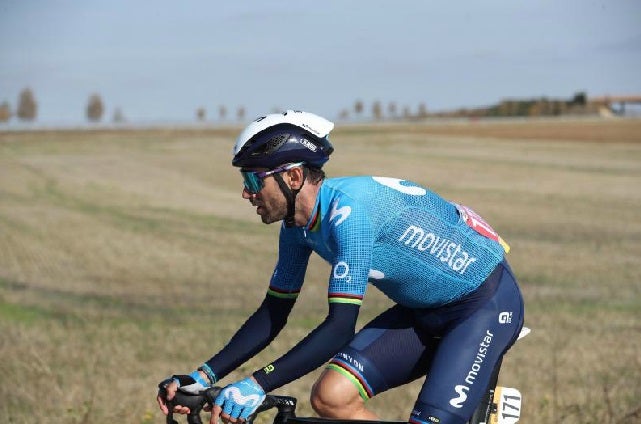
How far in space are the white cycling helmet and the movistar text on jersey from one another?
558 mm

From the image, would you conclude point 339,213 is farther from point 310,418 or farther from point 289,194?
point 310,418

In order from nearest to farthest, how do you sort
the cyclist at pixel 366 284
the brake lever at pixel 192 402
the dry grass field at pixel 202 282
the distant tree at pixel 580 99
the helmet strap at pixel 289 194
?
the brake lever at pixel 192 402 → the cyclist at pixel 366 284 → the helmet strap at pixel 289 194 → the dry grass field at pixel 202 282 → the distant tree at pixel 580 99

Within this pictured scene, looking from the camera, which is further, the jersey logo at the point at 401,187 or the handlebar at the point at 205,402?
the jersey logo at the point at 401,187

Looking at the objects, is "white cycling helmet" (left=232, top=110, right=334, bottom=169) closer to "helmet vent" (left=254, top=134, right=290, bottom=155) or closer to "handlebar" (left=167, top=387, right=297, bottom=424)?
"helmet vent" (left=254, top=134, right=290, bottom=155)

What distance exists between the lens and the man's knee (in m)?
4.75

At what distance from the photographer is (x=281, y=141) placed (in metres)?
4.58

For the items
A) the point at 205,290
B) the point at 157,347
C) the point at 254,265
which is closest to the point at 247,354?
the point at 157,347

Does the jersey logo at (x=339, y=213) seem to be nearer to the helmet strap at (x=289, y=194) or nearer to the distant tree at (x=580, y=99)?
the helmet strap at (x=289, y=194)

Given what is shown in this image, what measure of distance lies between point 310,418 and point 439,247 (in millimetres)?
962

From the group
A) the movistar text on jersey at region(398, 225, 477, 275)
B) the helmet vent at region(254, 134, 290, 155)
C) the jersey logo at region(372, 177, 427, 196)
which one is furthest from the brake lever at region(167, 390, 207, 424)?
the jersey logo at region(372, 177, 427, 196)

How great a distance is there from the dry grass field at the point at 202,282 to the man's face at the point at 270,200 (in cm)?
293

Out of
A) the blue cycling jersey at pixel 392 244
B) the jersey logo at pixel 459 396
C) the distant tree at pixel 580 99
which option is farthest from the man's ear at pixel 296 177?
the distant tree at pixel 580 99

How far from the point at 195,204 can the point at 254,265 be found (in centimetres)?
1182

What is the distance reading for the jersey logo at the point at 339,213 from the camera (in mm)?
4637
